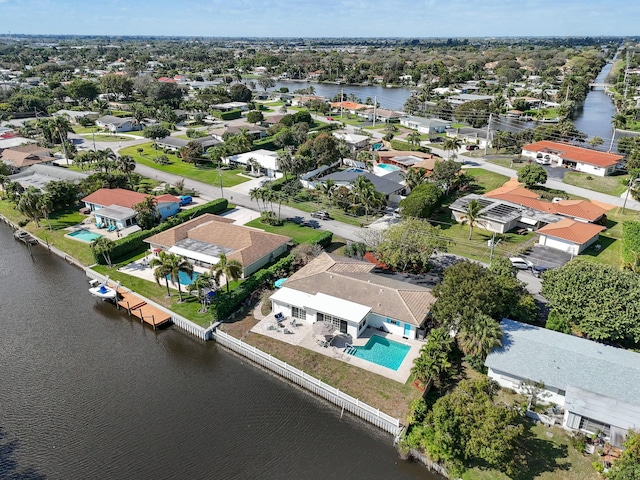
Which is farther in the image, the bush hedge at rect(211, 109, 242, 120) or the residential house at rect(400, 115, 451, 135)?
the bush hedge at rect(211, 109, 242, 120)

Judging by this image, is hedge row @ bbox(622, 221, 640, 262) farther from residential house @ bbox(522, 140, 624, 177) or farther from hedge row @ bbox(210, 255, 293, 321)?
hedge row @ bbox(210, 255, 293, 321)

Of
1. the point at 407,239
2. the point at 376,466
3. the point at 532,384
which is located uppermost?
the point at 407,239

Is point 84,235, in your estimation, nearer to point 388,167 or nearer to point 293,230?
point 293,230

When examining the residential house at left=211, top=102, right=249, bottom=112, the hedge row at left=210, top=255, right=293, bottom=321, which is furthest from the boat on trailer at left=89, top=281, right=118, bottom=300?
the residential house at left=211, top=102, right=249, bottom=112

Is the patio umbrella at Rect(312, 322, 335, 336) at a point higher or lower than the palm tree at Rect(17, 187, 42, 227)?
lower

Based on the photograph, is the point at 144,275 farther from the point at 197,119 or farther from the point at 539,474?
the point at 197,119

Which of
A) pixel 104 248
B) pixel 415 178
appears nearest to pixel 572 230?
pixel 415 178

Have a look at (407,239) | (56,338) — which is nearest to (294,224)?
(407,239)
